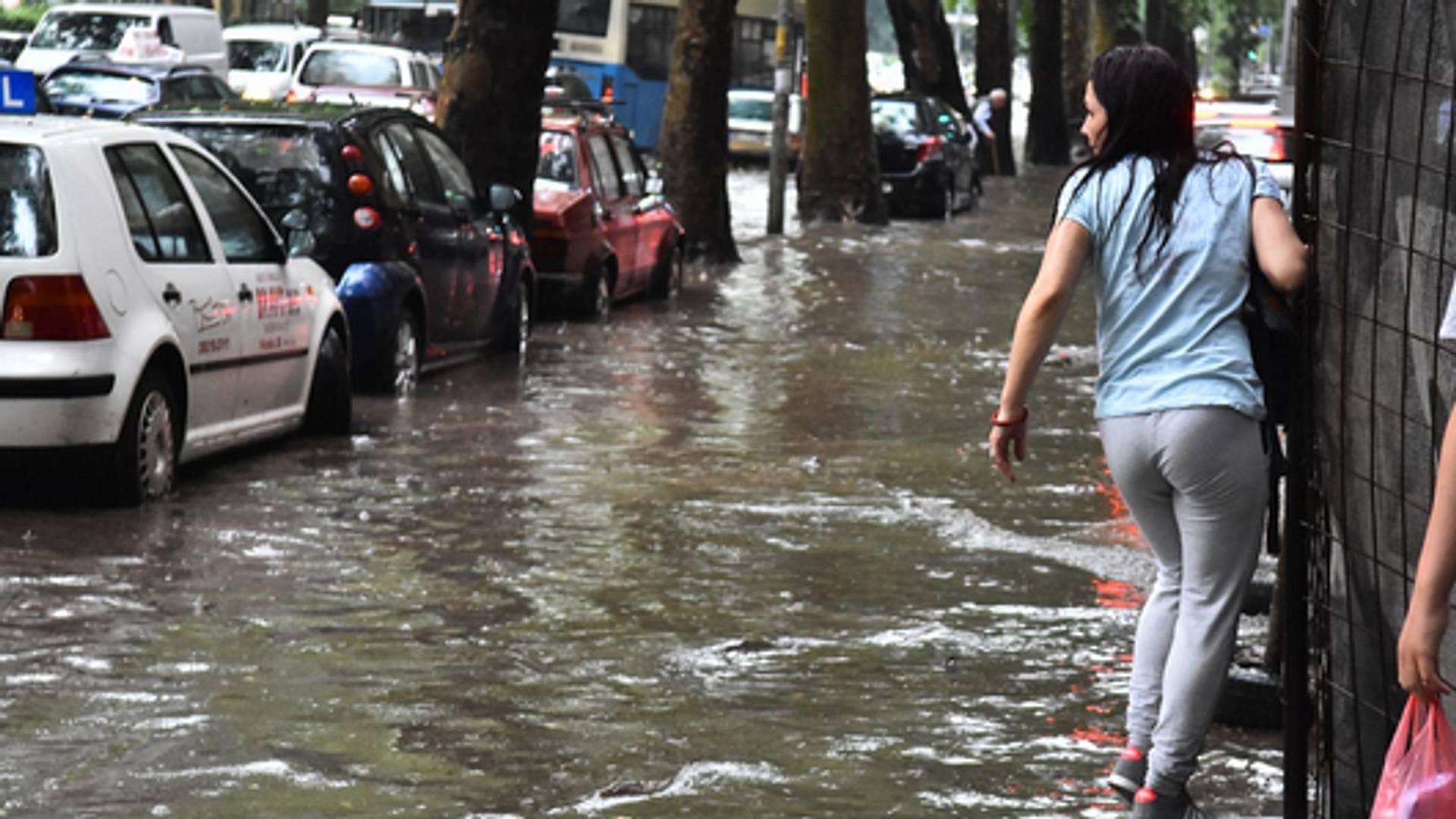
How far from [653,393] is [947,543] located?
496cm

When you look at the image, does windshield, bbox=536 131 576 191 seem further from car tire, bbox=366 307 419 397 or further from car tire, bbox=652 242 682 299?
car tire, bbox=366 307 419 397

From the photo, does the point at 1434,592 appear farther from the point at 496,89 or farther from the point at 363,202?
the point at 496,89

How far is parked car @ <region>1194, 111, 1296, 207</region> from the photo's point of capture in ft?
75.3

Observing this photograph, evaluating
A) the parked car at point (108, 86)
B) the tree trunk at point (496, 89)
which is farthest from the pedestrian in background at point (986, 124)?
the tree trunk at point (496, 89)

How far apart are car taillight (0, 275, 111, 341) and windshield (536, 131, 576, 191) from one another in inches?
392

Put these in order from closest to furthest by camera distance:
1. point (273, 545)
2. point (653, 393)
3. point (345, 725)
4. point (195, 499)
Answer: point (345, 725) < point (273, 545) < point (195, 499) < point (653, 393)

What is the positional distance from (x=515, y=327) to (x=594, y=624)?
8.62 metres

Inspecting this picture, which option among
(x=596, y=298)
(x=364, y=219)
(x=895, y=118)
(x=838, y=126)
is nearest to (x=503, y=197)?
(x=364, y=219)

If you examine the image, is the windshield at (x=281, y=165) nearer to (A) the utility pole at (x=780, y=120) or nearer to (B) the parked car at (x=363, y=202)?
(B) the parked car at (x=363, y=202)

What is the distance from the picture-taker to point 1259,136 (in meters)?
23.7

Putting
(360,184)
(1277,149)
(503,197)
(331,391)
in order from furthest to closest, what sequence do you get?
(1277,149), (503,197), (360,184), (331,391)

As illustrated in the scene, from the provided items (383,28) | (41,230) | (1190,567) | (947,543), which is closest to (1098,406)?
(1190,567)

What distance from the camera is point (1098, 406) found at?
19.5 ft

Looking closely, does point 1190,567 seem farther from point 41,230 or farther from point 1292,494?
point 41,230
